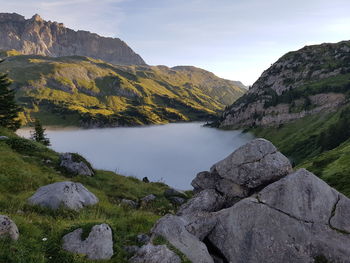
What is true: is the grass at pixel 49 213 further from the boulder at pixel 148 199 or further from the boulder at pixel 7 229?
the boulder at pixel 148 199

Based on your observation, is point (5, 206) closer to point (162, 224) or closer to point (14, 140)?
point (162, 224)

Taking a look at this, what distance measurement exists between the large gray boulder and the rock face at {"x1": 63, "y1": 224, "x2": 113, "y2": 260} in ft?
20.2

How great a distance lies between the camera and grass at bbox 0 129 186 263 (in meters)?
10.4

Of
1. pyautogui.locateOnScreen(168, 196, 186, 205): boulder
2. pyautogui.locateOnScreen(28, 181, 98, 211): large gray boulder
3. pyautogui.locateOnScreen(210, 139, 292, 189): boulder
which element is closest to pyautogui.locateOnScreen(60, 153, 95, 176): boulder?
pyautogui.locateOnScreen(168, 196, 186, 205): boulder

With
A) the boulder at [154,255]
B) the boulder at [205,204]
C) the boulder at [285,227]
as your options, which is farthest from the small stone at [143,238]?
the boulder at [205,204]

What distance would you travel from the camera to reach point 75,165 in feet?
110

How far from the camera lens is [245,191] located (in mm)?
19359

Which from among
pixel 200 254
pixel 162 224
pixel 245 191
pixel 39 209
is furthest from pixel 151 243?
pixel 245 191

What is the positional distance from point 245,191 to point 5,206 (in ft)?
47.7

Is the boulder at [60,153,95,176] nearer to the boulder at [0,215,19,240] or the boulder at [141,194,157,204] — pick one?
the boulder at [141,194,157,204]

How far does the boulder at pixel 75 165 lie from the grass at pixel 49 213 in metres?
→ 0.93

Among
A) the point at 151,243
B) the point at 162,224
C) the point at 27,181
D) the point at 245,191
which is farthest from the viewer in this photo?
the point at 27,181

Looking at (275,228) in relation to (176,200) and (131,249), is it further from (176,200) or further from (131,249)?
(176,200)

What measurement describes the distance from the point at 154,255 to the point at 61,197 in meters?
8.78
